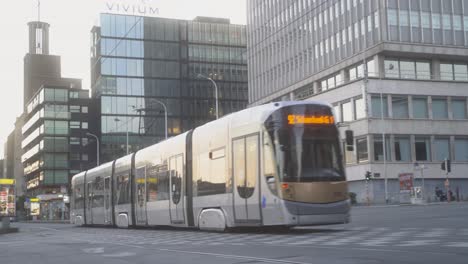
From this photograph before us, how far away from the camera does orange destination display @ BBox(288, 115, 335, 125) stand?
56.2ft

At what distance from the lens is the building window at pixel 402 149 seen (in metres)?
66.2

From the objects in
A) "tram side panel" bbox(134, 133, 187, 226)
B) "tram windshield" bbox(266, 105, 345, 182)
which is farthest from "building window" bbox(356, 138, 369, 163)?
"tram windshield" bbox(266, 105, 345, 182)

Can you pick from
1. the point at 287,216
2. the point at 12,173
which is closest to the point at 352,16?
the point at 287,216

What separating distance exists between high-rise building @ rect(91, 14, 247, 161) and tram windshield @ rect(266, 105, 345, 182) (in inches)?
3168

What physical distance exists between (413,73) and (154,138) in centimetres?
4649

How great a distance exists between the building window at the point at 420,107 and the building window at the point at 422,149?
239cm

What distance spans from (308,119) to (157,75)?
286 feet

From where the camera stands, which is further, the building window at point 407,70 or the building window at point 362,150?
the building window at point 407,70

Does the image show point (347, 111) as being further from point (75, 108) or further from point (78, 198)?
point (75, 108)

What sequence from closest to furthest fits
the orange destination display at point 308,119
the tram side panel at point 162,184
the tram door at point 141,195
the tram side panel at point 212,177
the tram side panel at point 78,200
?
the orange destination display at point 308,119, the tram side panel at point 212,177, the tram side panel at point 162,184, the tram door at point 141,195, the tram side panel at point 78,200

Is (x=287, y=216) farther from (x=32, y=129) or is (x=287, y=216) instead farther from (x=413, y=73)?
(x=32, y=129)

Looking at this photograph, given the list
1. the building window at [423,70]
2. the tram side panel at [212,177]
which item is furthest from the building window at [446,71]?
the tram side panel at [212,177]

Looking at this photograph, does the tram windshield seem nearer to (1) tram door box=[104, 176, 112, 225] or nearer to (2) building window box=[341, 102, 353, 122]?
(1) tram door box=[104, 176, 112, 225]

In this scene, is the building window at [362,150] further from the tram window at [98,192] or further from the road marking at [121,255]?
the road marking at [121,255]
